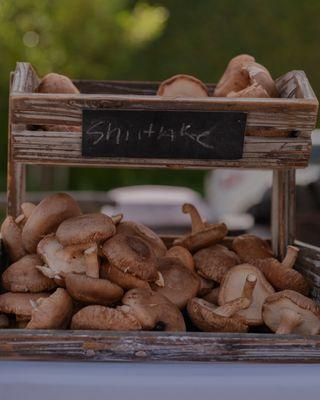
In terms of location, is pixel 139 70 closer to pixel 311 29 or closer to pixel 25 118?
pixel 311 29

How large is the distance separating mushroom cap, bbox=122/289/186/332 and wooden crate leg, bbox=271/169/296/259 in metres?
0.72

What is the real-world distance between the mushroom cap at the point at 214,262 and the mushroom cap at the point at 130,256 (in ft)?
0.97

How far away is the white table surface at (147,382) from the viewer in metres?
1.67

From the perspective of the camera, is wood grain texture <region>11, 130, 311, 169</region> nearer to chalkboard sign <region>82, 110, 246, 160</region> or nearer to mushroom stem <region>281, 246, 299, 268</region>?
chalkboard sign <region>82, 110, 246, 160</region>

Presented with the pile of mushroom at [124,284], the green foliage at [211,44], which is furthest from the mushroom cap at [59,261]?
the green foliage at [211,44]

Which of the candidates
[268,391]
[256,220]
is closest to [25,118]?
[268,391]

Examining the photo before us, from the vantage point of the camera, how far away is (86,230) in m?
2.01

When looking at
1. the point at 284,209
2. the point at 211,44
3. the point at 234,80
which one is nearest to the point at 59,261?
the point at 234,80

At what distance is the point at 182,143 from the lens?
77.4 inches

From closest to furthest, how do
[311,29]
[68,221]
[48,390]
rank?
[48,390], [68,221], [311,29]

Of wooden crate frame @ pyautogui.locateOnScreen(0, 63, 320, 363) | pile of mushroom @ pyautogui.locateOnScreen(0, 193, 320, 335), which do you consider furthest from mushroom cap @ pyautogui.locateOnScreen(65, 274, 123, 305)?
wooden crate frame @ pyautogui.locateOnScreen(0, 63, 320, 363)

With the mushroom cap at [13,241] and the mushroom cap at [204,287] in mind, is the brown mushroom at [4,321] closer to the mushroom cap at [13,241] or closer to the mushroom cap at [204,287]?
the mushroom cap at [13,241]

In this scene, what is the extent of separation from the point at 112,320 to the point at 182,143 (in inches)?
19.3

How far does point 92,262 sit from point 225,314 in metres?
0.38
